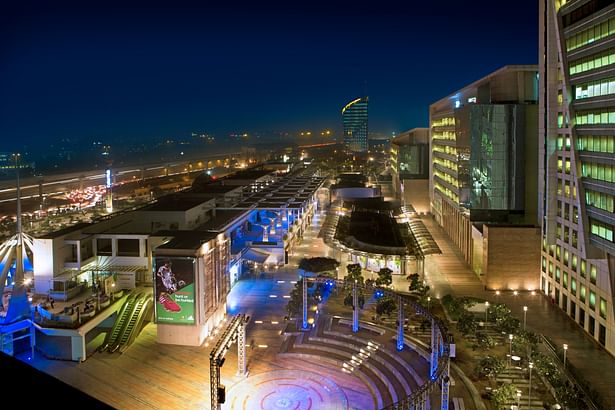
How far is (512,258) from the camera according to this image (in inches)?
1243

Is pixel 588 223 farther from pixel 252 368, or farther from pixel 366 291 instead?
pixel 252 368

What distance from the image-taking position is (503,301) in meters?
29.6

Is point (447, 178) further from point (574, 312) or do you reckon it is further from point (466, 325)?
point (466, 325)

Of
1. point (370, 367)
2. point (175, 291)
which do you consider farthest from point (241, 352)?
point (370, 367)

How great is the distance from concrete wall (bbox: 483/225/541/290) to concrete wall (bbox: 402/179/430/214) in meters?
32.6

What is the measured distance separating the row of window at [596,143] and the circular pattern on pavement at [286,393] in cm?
1514

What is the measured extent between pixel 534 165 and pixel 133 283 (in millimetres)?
26677

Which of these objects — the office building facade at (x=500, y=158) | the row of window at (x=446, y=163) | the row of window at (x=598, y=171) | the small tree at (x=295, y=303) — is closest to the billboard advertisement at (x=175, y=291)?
the small tree at (x=295, y=303)

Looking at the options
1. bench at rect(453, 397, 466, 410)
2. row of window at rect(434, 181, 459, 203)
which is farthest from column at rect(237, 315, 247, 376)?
row of window at rect(434, 181, 459, 203)

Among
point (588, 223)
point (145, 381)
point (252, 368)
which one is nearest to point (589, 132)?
point (588, 223)

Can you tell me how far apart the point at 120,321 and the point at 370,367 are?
11527 mm

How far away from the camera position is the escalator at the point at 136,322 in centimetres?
2259

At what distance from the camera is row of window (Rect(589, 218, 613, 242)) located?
2253cm

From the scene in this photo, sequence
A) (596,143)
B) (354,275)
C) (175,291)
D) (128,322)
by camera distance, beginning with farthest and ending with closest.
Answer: (354,275) → (128,322) → (596,143) → (175,291)
